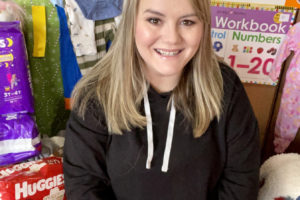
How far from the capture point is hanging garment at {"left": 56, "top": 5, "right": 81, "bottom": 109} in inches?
54.0

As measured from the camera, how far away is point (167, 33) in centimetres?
80

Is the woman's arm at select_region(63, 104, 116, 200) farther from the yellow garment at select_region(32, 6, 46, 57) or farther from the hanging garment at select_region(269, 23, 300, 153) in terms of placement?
the hanging garment at select_region(269, 23, 300, 153)

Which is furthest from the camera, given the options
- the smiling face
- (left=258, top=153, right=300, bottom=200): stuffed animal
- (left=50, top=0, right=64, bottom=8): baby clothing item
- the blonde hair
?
(left=50, top=0, right=64, bottom=8): baby clothing item

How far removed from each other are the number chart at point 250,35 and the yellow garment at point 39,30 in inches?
32.5

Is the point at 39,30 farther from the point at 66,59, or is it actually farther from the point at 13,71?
the point at 13,71

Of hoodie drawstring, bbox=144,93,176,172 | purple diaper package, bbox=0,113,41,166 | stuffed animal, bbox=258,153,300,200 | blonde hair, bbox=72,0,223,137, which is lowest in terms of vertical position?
stuffed animal, bbox=258,153,300,200

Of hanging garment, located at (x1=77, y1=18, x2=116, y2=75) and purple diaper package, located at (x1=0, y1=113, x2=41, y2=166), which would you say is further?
hanging garment, located at (x1=77, y1=18, x2=116, y2=75)

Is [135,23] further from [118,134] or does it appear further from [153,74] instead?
[118,134]

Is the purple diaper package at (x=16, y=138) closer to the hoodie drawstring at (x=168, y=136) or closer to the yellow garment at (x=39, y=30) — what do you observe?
the yellow garment at (x=39, y=30)

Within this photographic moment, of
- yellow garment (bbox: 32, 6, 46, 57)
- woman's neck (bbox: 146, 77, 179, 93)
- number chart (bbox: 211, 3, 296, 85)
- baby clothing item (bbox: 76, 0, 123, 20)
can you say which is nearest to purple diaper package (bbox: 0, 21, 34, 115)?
yellow garment (bbox: 32, 6, 46, 57)

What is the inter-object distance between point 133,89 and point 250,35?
883 mm

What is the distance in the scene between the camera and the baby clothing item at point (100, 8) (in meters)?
1.32

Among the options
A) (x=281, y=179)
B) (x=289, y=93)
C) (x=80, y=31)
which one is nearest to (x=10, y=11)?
(x=80, y=31)

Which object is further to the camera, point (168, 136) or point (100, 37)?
point (100, 37)
